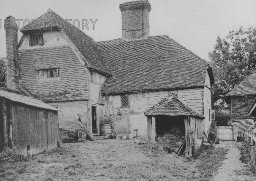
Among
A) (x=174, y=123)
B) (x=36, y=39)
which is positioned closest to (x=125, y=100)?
(x=174, y=123)

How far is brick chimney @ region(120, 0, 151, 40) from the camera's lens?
111 feet

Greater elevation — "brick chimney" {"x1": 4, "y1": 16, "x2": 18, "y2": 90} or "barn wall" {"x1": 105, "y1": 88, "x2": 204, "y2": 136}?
"brick chimney" {"x1": 4, "y1": 16, "x2": 18, "y2": 90}

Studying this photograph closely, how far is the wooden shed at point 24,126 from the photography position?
15.2 metres

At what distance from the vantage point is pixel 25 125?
648 inches

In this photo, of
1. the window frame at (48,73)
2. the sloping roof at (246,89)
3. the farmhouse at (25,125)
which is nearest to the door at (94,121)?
the window frame at (48,73)

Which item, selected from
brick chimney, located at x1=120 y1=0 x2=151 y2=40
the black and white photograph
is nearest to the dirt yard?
the black and white photograph

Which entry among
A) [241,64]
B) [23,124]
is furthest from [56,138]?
[241,64]

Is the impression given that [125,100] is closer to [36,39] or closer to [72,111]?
[72,111]

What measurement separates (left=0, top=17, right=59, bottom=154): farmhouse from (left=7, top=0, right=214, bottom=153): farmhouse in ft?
19.2

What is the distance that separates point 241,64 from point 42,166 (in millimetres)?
34884

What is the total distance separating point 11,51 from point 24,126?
38.6 feet

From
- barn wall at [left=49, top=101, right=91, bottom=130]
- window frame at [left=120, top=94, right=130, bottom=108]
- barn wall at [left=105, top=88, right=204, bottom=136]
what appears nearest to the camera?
barn wall at [left=49, top=101, right=91, bottom=130]

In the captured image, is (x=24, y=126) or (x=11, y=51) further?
(x=11, y=51)

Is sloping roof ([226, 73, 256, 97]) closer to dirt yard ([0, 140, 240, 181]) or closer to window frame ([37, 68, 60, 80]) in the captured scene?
dirt yard ([0, 140, 240, 181])
